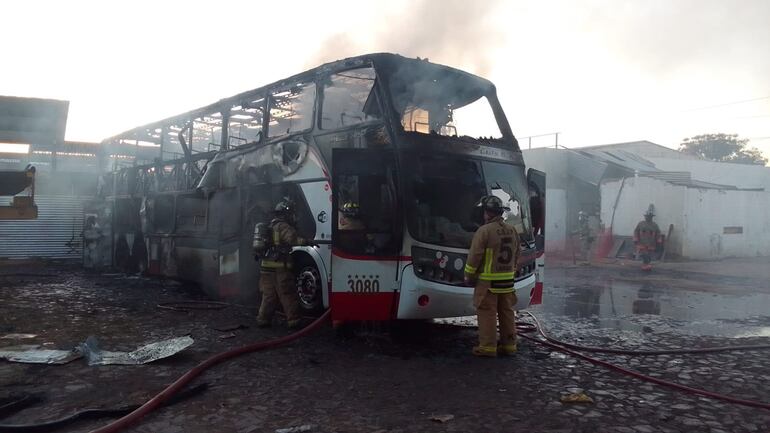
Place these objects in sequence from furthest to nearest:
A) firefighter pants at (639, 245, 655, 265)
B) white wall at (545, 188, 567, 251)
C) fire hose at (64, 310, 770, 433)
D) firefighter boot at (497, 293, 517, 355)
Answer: white wall at (545, 188, 567, 251) → firefighter pants at (639, 245, 655, 265) → firefighter boot at (497, 293, 517, 355) → fire hose at (64, 310, 770, 433)

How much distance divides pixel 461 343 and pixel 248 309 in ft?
11.8

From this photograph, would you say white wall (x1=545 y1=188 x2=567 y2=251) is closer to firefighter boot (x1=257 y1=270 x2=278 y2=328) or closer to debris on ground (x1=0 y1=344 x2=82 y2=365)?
firefighter boot (x1=257 y1=270 x2=278 y2=328)

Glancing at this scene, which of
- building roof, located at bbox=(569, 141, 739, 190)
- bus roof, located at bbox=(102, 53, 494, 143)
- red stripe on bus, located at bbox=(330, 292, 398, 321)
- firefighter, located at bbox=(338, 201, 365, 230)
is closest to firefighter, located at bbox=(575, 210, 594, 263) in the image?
building roof, located at bbox=(569, 141, 739, 190)

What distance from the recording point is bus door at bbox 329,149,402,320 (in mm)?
5391

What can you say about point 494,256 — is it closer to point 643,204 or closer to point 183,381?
point 183,381

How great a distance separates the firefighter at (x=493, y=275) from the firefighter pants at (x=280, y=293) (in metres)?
2.33

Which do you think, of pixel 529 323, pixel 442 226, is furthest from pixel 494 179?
pixel 529 323

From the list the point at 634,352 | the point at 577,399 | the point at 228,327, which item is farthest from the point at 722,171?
the point at 228,327

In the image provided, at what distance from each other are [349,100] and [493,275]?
2688 millimetres

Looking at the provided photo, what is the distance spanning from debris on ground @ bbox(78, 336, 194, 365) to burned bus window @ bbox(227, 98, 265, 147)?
135 inches

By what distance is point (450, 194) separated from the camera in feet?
19.0

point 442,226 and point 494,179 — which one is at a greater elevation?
point 494,179

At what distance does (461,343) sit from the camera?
6.10 meters

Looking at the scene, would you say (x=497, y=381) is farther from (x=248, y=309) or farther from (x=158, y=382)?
(x=248, y=309)
